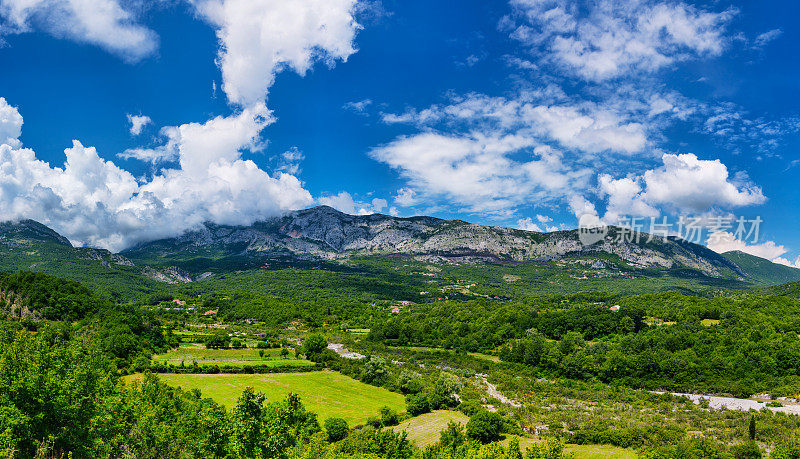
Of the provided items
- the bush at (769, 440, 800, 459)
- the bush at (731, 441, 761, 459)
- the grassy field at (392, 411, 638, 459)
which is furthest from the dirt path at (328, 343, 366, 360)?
the bush at (769, 440, 800, 459)

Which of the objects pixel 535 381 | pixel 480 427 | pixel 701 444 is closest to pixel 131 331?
pixel 480 427

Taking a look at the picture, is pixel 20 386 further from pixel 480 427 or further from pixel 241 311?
pixel 241 311

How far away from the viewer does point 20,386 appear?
26.4m

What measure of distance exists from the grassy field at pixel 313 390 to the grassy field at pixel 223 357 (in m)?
6.69

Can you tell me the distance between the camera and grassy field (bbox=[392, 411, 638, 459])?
37031mm

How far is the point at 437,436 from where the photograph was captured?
141 ft

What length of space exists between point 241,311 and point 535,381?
357 ft

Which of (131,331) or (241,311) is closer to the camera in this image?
(131,331)

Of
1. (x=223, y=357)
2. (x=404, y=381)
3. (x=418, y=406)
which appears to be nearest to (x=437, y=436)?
(x=418, y=406)

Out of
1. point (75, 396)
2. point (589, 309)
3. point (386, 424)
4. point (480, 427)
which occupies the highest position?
point (589, 309)

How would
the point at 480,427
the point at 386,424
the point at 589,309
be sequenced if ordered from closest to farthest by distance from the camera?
the point at 480,427
the point at 386,424
the point at 589,309

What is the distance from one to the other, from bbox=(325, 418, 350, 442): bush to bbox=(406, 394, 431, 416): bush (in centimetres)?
1168

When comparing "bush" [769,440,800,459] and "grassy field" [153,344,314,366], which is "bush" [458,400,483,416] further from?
"grassy field" [153,344,314,366]

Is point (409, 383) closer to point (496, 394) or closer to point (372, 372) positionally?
point (372, 372)
